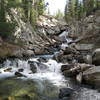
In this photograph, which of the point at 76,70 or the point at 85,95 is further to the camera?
the point at 76,70

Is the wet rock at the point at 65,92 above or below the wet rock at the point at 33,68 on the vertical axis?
below

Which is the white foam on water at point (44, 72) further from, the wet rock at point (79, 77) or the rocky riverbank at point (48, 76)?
the wet rock at point (79, 77)

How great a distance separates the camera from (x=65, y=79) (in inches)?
725

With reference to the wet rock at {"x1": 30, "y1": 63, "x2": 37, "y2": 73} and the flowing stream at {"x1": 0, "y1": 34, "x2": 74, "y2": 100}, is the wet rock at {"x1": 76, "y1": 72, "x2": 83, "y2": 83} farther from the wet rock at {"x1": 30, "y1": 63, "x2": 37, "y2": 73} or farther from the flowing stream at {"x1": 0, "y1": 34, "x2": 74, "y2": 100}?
the wet rock at {"x1": 30, "y1": 63, "x2": 37, "y2": 73}

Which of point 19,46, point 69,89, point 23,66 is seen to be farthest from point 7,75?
point 19,46

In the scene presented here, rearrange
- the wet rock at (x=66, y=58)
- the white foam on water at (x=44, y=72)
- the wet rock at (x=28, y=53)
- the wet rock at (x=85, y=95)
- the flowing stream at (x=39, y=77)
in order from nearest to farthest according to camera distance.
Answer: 1. the wet rock at (x=85, y=95)
2. the flowing stream at (x=39, y=77)
3. the white foam on water at (x=44, y=72)
4. the wet rock at (x=66, y=58)
5. the wet rock at (x=28, y=53)

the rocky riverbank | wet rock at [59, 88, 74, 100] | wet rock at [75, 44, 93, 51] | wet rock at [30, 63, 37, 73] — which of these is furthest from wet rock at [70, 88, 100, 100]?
wet rock at [75, 44, 93, 51]

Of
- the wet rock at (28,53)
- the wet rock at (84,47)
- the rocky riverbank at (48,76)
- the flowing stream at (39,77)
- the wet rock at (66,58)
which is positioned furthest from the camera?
the wet rock at (84,47)

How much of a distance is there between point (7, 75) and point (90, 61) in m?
9.69

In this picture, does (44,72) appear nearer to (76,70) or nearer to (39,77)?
(39,77)

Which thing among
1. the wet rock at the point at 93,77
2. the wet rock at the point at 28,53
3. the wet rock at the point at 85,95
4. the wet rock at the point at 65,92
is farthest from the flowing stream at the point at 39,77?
the wet rock at the point at 28,53

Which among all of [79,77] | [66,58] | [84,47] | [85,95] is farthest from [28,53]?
[85,95]

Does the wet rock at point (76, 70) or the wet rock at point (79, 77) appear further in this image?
the wet rock at point (76, 70)

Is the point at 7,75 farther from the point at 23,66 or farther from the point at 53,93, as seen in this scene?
the point at 53,93
